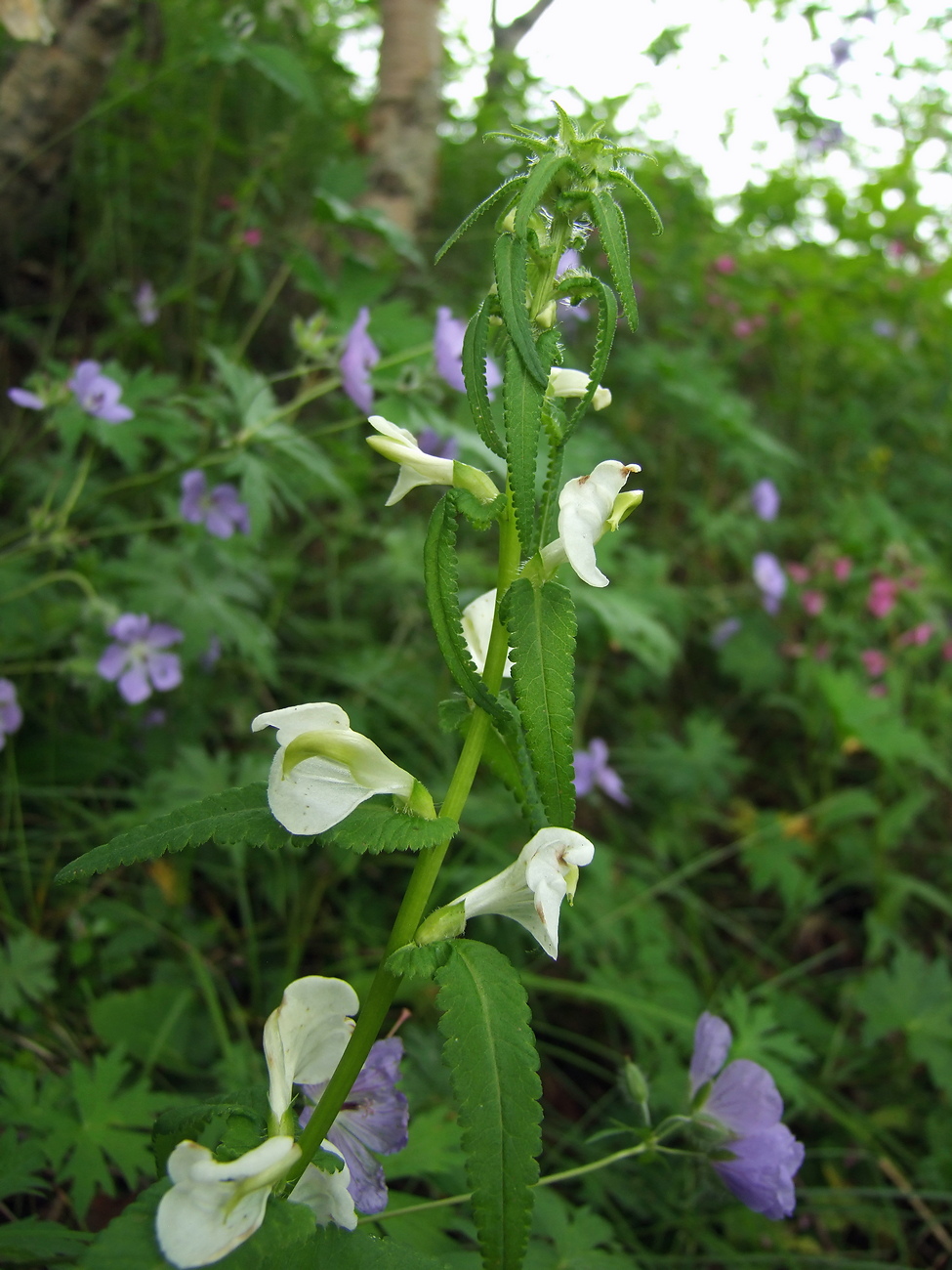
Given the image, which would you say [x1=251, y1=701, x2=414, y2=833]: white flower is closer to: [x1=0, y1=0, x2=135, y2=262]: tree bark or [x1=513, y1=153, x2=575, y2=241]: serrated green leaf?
[x1=513, y1=153, x2=575, y2=241]: serrated green leaf

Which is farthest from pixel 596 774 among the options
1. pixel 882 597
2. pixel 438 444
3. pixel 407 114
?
pixel 407 114

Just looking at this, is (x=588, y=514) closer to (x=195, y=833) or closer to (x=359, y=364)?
(x=195, y=833)

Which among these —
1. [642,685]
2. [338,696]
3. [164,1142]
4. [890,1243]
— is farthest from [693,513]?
[164,1142]

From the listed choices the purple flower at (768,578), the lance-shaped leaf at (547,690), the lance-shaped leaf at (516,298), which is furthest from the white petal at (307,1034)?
the purple flower at (768,578)

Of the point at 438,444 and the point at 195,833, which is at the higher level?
the point at 195,833

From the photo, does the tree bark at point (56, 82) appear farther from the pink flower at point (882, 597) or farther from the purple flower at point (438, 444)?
the pink flower at point (882, 597)

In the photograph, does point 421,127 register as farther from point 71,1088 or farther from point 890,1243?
point 890,1243
